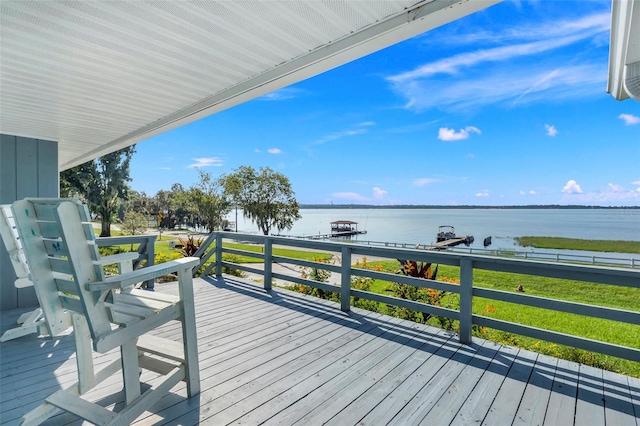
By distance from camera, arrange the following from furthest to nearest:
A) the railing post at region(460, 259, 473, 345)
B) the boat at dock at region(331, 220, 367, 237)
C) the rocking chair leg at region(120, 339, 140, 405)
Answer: the boat at dock at region(331, 220, 367, 237)
the railing post at region(460, 259, 473, 345)
the rocking chair leg at region(120, 339, 140, 405)

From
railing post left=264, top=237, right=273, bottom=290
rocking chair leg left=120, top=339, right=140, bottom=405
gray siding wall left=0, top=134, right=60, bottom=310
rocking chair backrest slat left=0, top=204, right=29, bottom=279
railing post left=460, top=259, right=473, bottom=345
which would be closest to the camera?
rocking chair leg left=120, top=339, right=140, bottom=405

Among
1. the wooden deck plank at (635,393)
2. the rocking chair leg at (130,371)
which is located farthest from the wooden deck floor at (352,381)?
the rocking chair leg at (130,371)

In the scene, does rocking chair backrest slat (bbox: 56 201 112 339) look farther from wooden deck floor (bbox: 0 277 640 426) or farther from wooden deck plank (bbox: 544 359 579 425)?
wooden deck plank (bbox: 544 359 579 425)

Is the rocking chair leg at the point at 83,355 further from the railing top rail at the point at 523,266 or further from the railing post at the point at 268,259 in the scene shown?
the railing post at the point at 268,259

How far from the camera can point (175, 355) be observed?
1.98 meters

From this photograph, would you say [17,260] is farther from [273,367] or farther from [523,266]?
[523,266]

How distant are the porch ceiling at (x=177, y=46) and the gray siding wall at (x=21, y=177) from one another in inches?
29.8

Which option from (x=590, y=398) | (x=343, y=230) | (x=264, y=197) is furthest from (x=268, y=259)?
(x=343, y=230)

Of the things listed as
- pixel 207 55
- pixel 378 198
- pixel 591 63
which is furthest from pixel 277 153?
pixel 207 55

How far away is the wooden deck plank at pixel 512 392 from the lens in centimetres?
180

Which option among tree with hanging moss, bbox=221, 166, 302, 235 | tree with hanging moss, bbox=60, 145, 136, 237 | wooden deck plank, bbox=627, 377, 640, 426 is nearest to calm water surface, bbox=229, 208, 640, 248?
tree with hanging moss, bbox=221, 166, 302, 235

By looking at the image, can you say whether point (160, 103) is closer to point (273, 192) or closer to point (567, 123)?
point (273, 192)

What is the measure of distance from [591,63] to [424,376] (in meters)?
13.1

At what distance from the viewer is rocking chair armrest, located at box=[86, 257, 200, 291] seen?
53.7 inches
